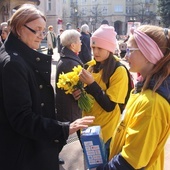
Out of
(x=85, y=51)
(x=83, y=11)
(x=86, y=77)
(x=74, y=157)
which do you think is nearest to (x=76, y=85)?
(x=86, y=77)

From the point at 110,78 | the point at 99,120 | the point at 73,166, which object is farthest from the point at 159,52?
the point at 73,166

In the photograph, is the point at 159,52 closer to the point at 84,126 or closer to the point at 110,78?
the point at 84,126

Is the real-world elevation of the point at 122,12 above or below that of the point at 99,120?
above

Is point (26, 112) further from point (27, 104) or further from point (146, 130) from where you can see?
point (146, 130)

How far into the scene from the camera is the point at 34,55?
198 cm

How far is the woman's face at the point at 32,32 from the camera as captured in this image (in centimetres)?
197

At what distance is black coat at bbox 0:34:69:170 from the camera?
180 cm

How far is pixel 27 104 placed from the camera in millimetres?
1815

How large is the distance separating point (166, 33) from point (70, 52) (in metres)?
2.13

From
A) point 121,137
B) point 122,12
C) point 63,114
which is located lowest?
point 63,114

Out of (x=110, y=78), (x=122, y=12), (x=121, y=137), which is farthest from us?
(x=122, y=12)

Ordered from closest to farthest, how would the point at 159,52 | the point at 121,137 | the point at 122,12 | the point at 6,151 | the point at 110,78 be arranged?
the point at 159,52 < the point at 121,137 < the point at 6,151 < the point at 110,78 < the point at 122,12

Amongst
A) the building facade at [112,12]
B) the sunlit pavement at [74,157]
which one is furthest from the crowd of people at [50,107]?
the building facade at [112,12]

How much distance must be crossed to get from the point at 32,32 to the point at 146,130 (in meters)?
1.03
